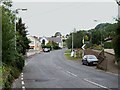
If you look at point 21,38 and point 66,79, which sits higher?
point 21,38

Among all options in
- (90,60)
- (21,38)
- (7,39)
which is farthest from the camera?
(90,60)

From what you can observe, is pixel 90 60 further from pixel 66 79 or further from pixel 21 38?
pixel 66 79

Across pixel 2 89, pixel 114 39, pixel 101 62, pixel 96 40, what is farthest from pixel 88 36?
pixel 2 89

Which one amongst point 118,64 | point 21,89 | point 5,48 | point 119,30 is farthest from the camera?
point 118,64

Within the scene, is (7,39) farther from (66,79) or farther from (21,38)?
(21,38)

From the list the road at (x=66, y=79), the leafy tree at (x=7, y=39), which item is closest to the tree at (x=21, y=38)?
the road at (x=66, y=79)

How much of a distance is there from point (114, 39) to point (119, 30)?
47.4 inches

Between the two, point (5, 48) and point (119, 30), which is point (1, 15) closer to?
point (5, 48)

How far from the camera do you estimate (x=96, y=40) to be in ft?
378

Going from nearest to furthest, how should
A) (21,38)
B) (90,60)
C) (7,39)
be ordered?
(7,39) < (21,38) < (90,60)

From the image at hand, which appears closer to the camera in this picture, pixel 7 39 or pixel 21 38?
pixel 7 39

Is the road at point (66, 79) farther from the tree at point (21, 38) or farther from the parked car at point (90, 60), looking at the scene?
the parked car at point (90, 60)

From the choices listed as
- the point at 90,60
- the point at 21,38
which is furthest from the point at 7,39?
the point at 90,60

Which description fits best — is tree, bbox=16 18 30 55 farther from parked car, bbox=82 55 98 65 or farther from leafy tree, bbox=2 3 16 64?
leafy tree, bbox=2 3 16 64
